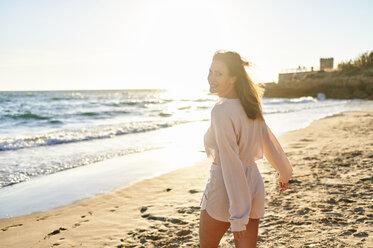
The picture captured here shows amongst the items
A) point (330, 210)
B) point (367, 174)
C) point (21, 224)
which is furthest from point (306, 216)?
point (21, 224)

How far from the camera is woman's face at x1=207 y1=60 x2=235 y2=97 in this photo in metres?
1.93

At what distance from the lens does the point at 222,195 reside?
1840 mm

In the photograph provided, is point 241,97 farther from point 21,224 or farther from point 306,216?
point 21,224

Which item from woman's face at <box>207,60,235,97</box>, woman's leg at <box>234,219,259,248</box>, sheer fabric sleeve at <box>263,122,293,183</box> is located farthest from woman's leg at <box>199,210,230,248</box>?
woman's face at <box>207,60,235,97</box>

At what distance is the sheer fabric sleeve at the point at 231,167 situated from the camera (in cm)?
173

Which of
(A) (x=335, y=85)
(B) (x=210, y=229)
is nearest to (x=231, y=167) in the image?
(B) (x=210, y=229)

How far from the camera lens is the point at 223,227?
192 centimetres

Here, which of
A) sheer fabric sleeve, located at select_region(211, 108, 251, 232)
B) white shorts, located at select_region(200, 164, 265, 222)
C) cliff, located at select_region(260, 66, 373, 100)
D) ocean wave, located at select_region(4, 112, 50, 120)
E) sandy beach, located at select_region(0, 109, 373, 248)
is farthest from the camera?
cliff, located at select_region(260, 66, 373, 100)

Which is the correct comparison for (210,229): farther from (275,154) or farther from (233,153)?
(275,154)

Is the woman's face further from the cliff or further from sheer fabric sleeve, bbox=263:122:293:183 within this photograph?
the cliff

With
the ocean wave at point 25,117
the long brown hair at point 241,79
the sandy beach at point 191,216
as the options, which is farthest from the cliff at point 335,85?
the long brown hair at point 241,79

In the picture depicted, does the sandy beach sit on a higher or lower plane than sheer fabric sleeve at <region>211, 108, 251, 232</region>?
lower

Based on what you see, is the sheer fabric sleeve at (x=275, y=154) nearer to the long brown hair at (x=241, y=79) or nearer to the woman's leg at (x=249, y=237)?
the long brown hair at (x=241, y=79)

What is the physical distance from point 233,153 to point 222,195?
30 centimetres
